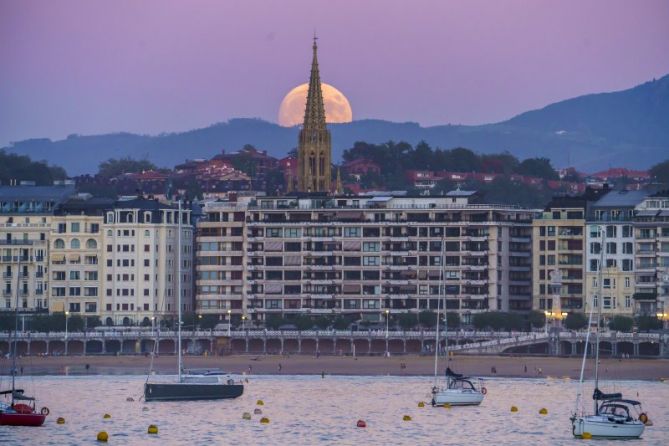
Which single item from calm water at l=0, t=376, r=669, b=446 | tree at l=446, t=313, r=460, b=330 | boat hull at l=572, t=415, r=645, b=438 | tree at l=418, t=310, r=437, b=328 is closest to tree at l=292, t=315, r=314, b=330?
tree at l=418, t=310, r=437, b=328

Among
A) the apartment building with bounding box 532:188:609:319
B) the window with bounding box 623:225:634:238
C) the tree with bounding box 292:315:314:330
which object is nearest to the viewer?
the tree with bounding box 292:315:314:330

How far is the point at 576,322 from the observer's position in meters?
188

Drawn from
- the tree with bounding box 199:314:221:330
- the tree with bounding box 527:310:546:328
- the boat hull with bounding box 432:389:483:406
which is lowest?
the boat hull with bounding box 432:389:483:406

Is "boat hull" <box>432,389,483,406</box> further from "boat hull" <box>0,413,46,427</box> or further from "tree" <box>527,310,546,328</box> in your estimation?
"tree" <box>527,310,546,328</box>

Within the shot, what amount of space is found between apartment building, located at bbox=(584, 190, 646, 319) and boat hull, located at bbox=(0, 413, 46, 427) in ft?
272

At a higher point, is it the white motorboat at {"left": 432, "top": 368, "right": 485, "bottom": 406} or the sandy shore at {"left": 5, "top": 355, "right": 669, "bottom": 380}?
the sandy shore at {"left": 5, "top": 355, "right": 669, "bottom": 380}

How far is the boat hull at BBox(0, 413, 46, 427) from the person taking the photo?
118938mm

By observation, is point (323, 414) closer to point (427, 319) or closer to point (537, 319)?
point (427, 319)

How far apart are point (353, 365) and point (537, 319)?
88.6ft

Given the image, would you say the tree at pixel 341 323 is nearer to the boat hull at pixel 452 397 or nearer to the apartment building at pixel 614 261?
the apartment building at pixel 614 261

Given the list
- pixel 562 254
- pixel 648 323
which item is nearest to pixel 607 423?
pixel 648 323

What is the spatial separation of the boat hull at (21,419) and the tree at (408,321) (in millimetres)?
74355

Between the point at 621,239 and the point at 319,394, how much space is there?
193 ft

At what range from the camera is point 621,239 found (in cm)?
19625
